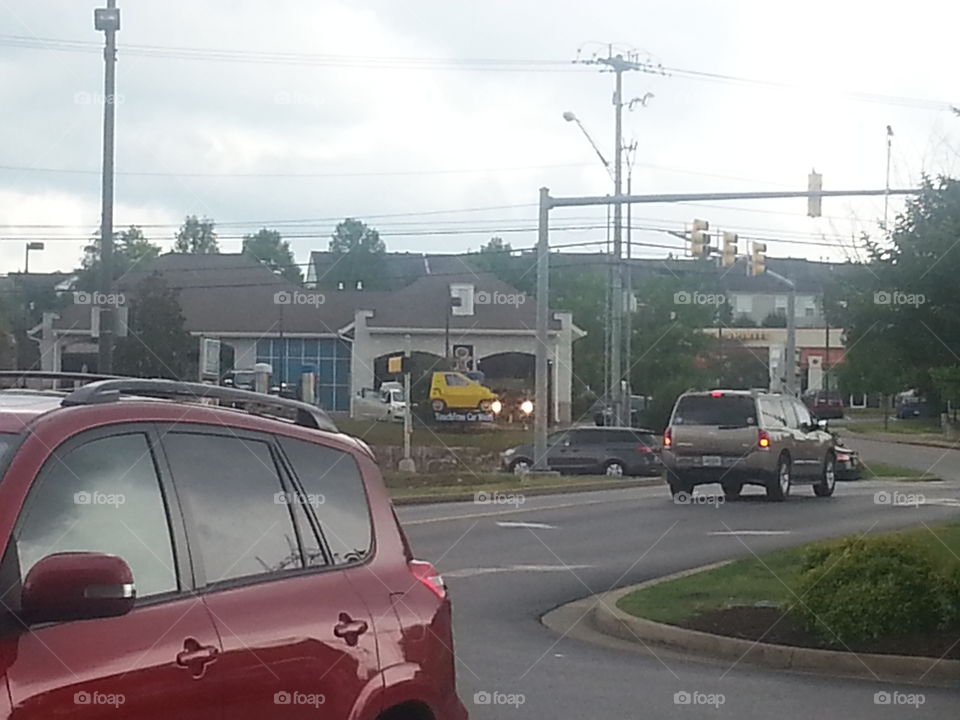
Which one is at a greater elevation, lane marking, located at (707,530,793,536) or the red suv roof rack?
the red suv roof rack

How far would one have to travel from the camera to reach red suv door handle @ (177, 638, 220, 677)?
411 centimetres

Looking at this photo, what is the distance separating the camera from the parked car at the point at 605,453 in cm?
3944

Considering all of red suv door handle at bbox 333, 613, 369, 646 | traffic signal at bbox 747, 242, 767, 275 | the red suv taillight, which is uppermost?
traffic signal at bbox 747, 242, 767, 275

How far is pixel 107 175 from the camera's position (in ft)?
89.2

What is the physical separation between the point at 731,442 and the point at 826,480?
3.11 metres

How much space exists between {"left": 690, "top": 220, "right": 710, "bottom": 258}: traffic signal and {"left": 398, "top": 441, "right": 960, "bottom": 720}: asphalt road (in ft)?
15.3

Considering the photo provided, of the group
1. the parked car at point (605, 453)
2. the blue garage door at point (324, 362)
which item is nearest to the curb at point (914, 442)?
the parked car at point (605, 453)

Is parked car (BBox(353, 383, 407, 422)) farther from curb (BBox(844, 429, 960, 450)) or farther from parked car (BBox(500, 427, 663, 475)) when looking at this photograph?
curb (BBox(844, 429, 960, 450))

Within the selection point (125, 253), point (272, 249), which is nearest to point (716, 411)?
point (125, 253)

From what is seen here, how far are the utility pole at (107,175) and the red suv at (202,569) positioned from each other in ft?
72.6

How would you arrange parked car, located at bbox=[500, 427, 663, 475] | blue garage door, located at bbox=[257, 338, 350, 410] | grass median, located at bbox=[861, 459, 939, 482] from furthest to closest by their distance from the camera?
blue garage door, located at bbox=[257, 338, 350, 410] < parked car, located at bbox=[500, 427, 663, 475] < grass median, located at bbox=[861, 459, 939, 482]

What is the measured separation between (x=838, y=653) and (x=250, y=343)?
47.9m

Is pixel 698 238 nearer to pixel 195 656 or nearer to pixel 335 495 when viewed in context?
pixel 335 495

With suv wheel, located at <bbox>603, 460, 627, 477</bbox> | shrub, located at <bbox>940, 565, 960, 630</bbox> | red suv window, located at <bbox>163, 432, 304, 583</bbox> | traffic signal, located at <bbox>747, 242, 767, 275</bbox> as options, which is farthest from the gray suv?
red suv window, located at <bbox>163, 432, 304, 583</bbox>
